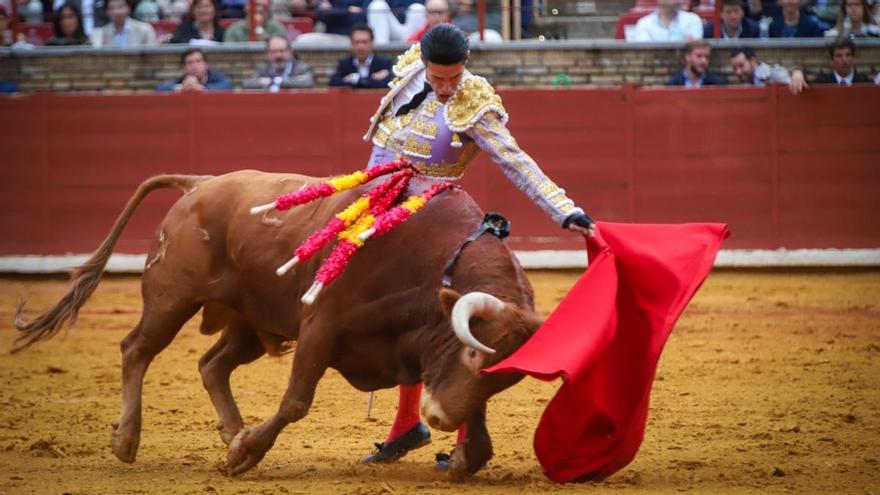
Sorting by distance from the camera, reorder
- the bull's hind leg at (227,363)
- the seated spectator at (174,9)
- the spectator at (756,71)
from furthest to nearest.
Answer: the seated spectator at (174,9), the spectator at (756,71), the bull's hind leg at (227,363)

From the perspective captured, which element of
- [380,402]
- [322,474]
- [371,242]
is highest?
[371,242]

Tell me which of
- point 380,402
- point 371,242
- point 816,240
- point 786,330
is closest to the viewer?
point 371,242

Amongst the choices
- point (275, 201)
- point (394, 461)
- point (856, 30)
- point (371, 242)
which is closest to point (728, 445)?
point (394, 461)

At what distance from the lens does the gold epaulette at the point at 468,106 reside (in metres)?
4.20

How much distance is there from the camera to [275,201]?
436 centimetres

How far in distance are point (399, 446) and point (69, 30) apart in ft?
26.3

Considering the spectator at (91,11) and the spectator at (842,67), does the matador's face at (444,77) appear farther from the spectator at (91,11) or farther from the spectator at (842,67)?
the spectator at (91,11)

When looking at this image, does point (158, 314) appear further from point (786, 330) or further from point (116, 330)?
point (786, 330)

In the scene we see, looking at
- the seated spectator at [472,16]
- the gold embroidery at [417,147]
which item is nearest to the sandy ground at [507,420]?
the gold embroidery at [417,147]

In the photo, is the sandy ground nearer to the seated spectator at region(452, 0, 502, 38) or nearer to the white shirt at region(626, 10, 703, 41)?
the white shirt at region(626, 10, 703, 41)

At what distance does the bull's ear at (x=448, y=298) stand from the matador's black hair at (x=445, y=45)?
2.47ft

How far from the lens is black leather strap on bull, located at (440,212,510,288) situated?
3973mm

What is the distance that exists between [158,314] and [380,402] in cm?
148

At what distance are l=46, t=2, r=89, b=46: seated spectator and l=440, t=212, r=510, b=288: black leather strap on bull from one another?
8.17 m
